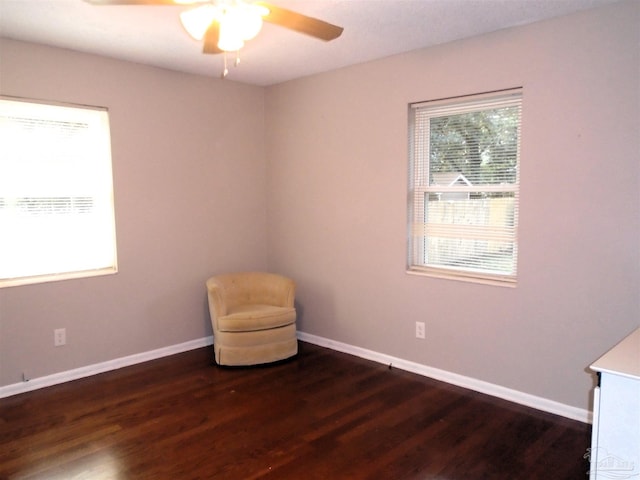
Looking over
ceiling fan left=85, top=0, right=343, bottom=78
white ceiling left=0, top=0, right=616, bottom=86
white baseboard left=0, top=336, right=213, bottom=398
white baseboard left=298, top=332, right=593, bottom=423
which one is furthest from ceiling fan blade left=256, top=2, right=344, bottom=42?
white baseboard left=0, top=336, right=213, bottom=398

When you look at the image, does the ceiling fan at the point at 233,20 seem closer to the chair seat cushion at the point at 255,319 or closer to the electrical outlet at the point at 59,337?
the chair seat cushion at the point at 255,319

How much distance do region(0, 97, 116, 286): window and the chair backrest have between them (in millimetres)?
931

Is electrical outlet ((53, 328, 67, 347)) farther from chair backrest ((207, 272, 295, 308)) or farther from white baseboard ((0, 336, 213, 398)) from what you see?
chair backrest ((207, 272, 295, 308))

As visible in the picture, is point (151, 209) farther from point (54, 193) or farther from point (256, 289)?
point (256, 289)

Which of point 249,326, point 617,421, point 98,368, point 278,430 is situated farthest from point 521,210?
point 98,368

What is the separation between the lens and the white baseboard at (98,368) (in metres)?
3.31

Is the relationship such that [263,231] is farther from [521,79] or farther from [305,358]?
[521,79]

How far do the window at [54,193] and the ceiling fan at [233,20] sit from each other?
1.86 m

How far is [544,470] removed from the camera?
237 cm

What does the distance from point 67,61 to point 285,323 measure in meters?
2.53

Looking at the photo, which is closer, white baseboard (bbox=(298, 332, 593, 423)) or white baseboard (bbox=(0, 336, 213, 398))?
white baseboard (bbox=(298, 332, 593, 423))

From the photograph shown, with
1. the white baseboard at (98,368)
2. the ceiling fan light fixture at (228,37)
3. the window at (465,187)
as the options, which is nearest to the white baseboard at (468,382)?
the window at (465,187)

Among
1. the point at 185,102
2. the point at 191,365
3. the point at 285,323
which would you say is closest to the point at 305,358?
the point at 285,323

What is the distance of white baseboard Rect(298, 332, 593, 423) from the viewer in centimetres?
291
